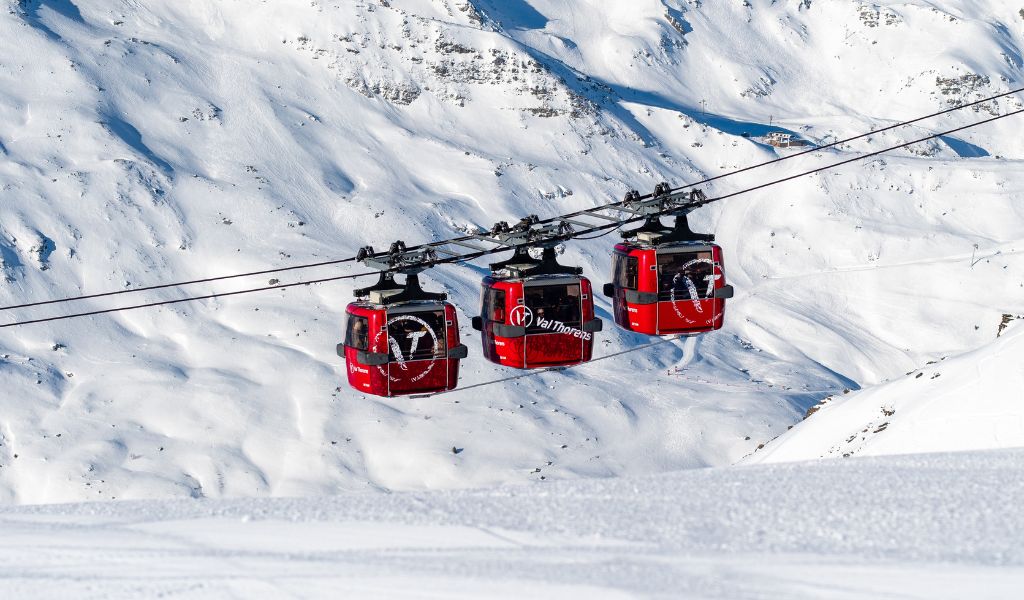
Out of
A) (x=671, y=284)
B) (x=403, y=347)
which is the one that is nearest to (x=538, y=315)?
(x=403, y=347)

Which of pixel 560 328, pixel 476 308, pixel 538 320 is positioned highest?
pixel 538 320

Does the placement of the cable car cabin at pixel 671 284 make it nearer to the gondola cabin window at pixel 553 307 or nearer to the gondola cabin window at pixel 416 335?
the gondola cabin window at pixel 553 307

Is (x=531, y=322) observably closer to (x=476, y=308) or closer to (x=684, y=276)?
(x=684, y=276)

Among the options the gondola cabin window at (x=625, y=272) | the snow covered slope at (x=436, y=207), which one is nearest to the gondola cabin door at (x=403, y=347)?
the gondola cabin window at (x=625, y=272)

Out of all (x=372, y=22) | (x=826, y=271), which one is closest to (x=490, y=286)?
(x=826, y=271)

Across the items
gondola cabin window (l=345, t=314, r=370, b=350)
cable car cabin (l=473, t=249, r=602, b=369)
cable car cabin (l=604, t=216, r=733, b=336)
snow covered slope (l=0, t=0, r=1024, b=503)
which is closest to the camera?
gondola cabin window (l=345, t=314, r=370, b=350)

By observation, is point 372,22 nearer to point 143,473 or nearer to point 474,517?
point 143,473

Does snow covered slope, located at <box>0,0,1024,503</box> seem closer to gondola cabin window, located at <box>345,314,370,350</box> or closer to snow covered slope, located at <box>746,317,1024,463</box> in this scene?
snow covered slope, located at <box>746,317,1024,463</box>

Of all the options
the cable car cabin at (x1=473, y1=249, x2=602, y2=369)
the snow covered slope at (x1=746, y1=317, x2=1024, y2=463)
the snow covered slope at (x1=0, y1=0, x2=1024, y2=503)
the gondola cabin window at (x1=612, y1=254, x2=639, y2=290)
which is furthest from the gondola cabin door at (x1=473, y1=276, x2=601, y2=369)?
the snow covered slope at (x1=0, y1=0, x2=1024, y2=503)
